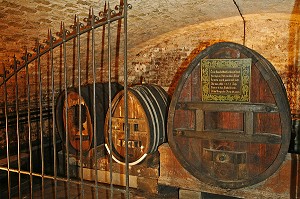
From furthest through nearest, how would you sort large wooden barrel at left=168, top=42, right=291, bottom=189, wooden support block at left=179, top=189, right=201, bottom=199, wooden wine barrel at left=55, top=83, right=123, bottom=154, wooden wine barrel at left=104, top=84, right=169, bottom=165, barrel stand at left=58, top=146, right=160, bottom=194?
wooden wine barrel at left=55, top=83, right=123, bottom=154 < barrel stand at left=58, top=146, right=160, bottom=194 < wooden wine barrel at left=104, top=84, right=169, bottom=165 < wooden support block at left=179, top=189, right=201, bottom=199 < large wooden barrel at left=168, top=42, right=291, bottom=189

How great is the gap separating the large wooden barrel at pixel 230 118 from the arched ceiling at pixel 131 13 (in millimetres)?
1243

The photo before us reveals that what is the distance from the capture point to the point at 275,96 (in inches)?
124

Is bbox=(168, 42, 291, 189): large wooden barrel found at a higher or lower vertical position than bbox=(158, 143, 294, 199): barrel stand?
higher

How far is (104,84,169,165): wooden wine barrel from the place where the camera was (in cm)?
403

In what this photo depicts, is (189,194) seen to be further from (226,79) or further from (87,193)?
(87,193)

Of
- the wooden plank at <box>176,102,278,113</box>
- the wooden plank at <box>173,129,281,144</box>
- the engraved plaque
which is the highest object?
the engraved plaque

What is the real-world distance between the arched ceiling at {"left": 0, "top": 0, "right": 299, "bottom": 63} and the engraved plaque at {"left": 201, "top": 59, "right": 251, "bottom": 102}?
3.96 ft

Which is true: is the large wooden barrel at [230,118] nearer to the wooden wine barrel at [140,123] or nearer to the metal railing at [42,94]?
the wooden wine barrel at [140,123]

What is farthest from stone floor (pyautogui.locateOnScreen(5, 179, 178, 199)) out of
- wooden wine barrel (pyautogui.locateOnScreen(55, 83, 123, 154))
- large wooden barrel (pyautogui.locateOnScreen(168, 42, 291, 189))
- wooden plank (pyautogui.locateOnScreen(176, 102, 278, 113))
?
wooden plank (pyautogui.locateOnScreen(176, 102, 278, 113))

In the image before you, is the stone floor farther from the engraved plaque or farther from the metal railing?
the engraved plaque

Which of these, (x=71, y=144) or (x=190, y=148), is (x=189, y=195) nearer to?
(x=190, y=148)

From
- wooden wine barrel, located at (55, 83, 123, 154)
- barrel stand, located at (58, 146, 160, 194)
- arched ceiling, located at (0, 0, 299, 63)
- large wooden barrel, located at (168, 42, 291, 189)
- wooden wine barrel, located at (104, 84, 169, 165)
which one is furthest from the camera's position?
wooden wine barrel, located at (55, 83, 123, 154)

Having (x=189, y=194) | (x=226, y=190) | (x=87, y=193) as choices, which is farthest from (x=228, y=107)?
(x=87, y=193)

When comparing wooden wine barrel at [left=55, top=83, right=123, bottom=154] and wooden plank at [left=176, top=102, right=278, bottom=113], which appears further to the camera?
wooden wine barrel at [left=55, top=83, right=123, bottom=154]
